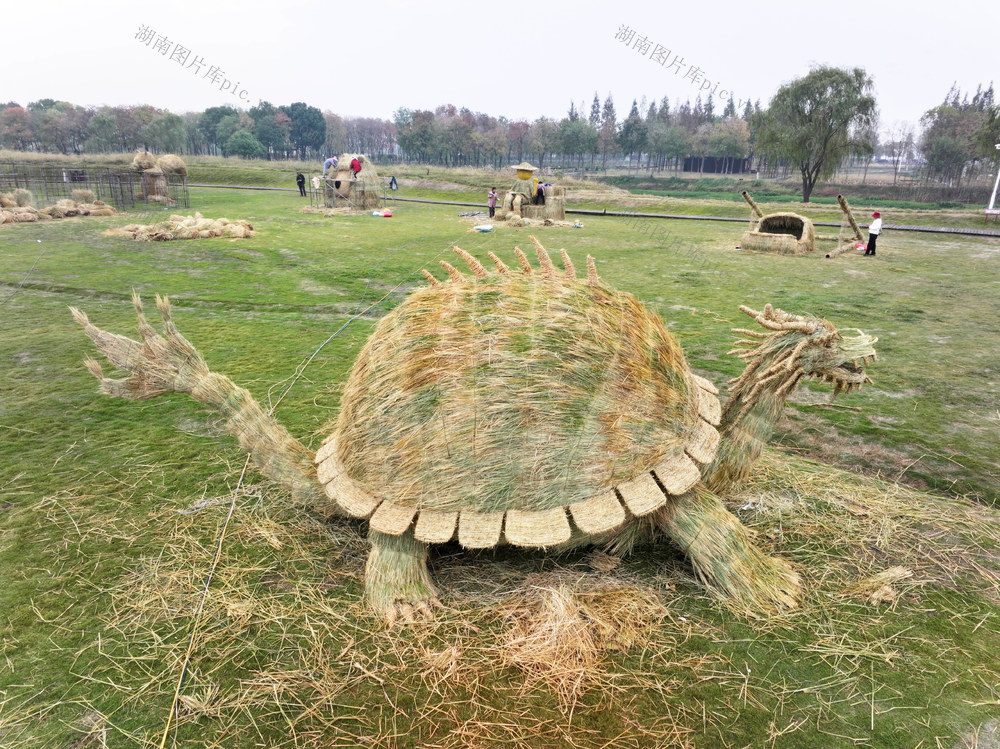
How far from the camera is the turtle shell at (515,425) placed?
3201 millimetres

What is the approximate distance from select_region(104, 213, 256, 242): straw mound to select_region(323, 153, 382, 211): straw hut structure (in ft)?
30.1

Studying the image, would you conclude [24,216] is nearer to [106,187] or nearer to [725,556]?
[106,187]

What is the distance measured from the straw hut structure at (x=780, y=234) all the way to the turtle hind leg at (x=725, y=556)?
1442cm

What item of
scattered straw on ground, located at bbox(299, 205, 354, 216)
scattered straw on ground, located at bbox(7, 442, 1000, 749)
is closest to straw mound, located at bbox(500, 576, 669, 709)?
scattered straw on ground, located at bbox(7, 442, 1000, 749)

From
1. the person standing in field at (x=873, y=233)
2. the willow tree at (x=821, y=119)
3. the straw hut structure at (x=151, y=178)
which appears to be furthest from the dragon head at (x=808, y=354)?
the willow tree at (x=821, y=119)

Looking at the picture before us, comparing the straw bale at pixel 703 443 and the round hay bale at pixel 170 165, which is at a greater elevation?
the round hay bale at pixel 170 165

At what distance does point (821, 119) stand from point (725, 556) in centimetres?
3405

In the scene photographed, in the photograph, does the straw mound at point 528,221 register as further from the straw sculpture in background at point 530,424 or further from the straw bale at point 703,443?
the straw bale at point 703,443

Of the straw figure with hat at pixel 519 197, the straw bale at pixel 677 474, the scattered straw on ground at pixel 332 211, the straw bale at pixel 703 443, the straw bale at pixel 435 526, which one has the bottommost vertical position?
the straw bale at pixel 435 526

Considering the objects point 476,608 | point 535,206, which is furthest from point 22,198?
point 476,608

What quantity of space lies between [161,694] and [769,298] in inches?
444

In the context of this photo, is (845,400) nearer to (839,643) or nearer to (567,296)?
(839,643)

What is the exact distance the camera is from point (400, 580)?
3283 millimetres

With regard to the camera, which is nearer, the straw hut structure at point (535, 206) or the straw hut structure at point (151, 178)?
the straw hut structure at point (535, 206)
